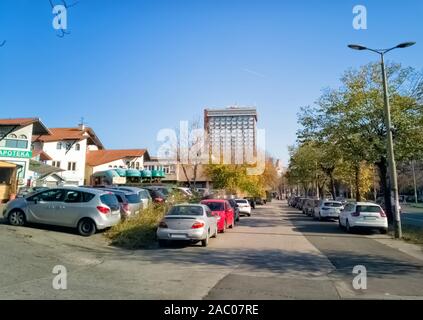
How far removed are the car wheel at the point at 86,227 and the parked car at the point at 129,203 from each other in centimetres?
215

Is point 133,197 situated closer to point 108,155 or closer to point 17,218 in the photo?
point 17,218

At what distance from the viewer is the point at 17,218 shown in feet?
48.4

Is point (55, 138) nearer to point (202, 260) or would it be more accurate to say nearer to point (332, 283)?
point (202, 260)

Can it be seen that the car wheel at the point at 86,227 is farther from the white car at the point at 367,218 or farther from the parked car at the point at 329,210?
the parked car at the point at 329,210

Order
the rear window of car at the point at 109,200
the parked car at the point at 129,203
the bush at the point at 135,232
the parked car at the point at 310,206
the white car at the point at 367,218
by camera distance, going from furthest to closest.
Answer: the parked car at the point at 310,206 < the white car at the point at 367,218 < the parked car at the point at 129,203 < the rear window of car at the point at 109,200 < the bush at the point at 135,232

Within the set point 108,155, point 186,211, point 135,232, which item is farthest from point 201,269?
point 108,155

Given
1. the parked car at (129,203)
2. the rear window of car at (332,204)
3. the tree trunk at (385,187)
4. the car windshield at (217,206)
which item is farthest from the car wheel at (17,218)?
the rear window of car at (332,204)

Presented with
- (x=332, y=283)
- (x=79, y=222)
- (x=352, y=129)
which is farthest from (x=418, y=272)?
(x=352, y=129)

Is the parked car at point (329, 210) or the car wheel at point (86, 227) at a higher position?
the parked car at point (329, 210)

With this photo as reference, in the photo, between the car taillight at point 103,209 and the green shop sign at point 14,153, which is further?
the green shop sign at point 14,153

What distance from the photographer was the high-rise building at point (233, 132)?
207 feet

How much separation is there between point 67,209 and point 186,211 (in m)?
4.18

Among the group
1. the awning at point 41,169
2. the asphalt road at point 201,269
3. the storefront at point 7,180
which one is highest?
the awning at point 41,169

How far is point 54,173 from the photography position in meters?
40.0
